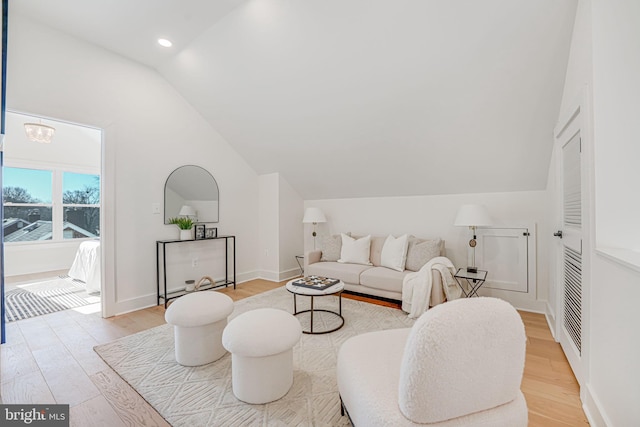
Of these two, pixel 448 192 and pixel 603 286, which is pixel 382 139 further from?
pixel 603 286

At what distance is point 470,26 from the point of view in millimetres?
2080

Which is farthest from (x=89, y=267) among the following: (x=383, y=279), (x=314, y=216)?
(x=383, y=279)

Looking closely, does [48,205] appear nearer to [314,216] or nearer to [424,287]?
[314,216]

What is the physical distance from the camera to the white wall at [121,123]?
2.62 metres

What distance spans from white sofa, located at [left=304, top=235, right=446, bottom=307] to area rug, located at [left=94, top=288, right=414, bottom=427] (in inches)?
18.5

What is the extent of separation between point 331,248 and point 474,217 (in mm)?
2011

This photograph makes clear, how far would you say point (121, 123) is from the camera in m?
3.19

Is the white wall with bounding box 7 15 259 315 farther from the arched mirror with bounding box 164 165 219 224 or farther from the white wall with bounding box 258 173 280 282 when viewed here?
the white wall with bounding box 258 173 280 282

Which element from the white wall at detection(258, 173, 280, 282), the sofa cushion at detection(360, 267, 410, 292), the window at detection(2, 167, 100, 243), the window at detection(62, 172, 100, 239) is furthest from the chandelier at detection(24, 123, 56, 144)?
the sofa cushion at detection(360, 267, 410, 292)

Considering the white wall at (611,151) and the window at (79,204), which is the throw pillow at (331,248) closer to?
the white wall at (611,151)

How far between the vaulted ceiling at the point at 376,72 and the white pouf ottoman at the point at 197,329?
241 centimetres

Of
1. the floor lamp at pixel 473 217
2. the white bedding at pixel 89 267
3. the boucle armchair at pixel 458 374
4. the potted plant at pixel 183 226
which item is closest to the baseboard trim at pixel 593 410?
the boucle armchair at pixel 458 374

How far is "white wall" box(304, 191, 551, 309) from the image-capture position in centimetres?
318

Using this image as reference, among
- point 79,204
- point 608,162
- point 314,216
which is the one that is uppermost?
point 608,162
